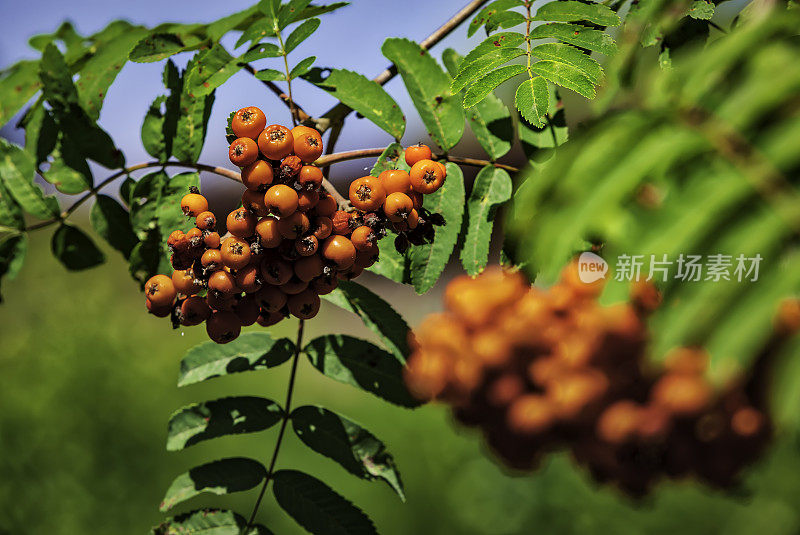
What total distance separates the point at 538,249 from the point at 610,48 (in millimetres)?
1114

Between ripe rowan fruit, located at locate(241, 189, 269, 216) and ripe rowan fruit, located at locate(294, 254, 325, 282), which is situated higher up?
ripe rowan fruit, located at locate(241, 189, 269, 216)

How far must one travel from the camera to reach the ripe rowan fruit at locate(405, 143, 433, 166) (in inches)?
66.6

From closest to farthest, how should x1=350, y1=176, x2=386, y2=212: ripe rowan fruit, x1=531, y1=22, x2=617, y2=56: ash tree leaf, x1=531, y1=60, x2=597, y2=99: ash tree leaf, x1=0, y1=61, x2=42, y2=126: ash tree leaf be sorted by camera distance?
x1=350, y1=176, x2=386, y2=212: ripe rowan fruit < x1=531, y1=60, x2=597, y2=99: ash tree leaf < x1=531, y1=22, x2=617, y2=56: ash tree leaf < x1=0, y1=61, x2=42, y2=126: ash tree leaf

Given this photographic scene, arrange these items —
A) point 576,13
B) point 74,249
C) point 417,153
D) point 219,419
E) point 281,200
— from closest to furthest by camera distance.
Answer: point 281,200 → point 417,153 → point 576,13 → point 219,419 → point 74,249

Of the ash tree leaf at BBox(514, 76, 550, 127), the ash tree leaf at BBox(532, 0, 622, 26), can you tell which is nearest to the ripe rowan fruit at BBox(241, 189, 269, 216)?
the ash tree leaf at BBox(514, 76, 550, 127)

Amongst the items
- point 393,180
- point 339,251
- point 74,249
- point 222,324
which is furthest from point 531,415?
point 74,249

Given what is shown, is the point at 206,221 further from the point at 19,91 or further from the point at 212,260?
the point at 19,91

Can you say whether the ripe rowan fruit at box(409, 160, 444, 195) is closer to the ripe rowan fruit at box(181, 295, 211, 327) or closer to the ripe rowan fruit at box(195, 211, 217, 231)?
the ripe rowan fruit at box(195, 211, 217, 231)

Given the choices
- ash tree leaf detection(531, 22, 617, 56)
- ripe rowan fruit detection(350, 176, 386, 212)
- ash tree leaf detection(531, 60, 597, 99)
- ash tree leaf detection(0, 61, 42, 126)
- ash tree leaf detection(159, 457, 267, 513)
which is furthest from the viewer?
ash tree leaf detection(0, 61, 42, 126)

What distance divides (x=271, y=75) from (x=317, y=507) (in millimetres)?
1277

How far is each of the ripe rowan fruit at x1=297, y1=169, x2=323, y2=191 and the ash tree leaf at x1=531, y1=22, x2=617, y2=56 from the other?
0.80 metres

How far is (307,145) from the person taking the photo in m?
1.52

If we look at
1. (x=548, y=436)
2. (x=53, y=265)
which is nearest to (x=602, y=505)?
(x=548, y=436)

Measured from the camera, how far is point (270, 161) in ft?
4.99
